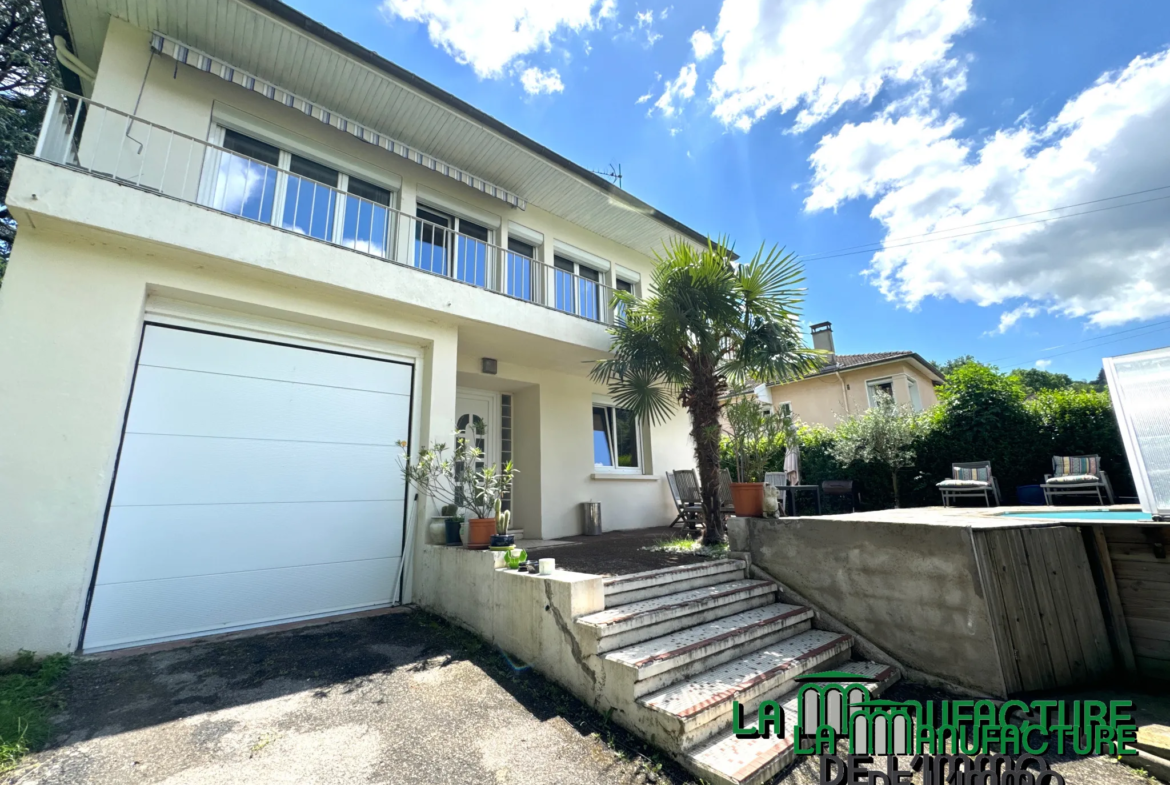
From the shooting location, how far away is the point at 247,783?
2.35 m

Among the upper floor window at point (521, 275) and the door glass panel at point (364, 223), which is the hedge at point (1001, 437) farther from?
the door glass panel at point (364, 223)

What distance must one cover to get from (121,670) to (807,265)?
29.4ft

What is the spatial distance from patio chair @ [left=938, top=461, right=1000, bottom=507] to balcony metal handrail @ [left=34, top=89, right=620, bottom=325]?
22.0 ft

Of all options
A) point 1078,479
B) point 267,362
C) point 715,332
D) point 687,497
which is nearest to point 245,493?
point 267,362

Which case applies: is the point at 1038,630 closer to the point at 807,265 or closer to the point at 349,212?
the point at 807,265

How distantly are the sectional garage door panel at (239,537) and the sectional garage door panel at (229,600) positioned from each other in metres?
0.11

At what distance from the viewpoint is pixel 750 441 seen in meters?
5.84

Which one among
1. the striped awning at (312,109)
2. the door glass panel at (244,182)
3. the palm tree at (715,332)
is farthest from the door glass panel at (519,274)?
the door glass panel at (244,182)

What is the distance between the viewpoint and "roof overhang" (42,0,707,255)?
5227 millimetres

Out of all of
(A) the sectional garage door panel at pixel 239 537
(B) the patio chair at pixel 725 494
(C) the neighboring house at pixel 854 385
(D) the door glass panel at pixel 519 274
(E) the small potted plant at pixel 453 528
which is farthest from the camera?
(C) the neighboring house at pixel 854 385

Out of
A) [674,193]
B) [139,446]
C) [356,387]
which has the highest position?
[674,193]

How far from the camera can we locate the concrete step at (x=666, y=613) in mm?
3357

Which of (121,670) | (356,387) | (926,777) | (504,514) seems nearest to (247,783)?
(121,670)

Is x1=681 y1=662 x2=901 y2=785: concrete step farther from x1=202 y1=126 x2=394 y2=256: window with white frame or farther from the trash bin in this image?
x1=202 y1=126 x2=394 y2=256: window with white frame
